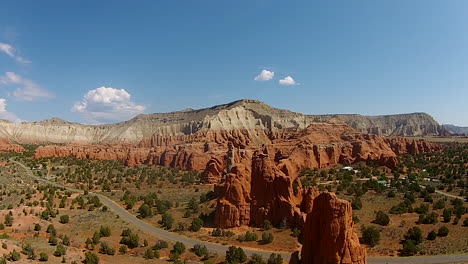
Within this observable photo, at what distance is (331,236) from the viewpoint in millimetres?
23109

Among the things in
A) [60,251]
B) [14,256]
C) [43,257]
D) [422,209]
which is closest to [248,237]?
[60,251]

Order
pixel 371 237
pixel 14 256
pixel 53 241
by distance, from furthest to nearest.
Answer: pixel 371 237, pixel 53 241, pixel 14 256

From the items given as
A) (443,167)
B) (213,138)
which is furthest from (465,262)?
(213,138)

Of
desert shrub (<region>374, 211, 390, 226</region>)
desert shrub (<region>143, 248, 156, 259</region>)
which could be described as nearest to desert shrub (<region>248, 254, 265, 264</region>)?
desert shrub (<region>143, 248, 156, 259</region>)

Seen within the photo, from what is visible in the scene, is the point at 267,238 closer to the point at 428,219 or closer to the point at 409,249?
the point at 409,249

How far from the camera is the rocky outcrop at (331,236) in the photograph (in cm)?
2244

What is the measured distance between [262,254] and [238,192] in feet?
34.6

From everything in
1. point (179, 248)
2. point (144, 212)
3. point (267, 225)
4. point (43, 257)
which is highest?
point (43, 257)

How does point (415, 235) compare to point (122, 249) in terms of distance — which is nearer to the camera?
point (415, 235)

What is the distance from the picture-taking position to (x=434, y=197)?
164ft

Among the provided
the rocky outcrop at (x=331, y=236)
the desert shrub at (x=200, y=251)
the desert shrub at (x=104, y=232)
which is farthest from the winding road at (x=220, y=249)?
the rocky outcrop at (x=331, y=236)

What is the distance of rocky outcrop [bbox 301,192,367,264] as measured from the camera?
73.6 ft

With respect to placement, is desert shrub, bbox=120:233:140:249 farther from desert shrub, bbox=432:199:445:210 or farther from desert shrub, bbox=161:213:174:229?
desert shrub, bbox=432:199:445:210

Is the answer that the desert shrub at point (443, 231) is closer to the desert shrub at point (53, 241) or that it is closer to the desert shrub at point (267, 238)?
the desert shrub at point (267, 238)
